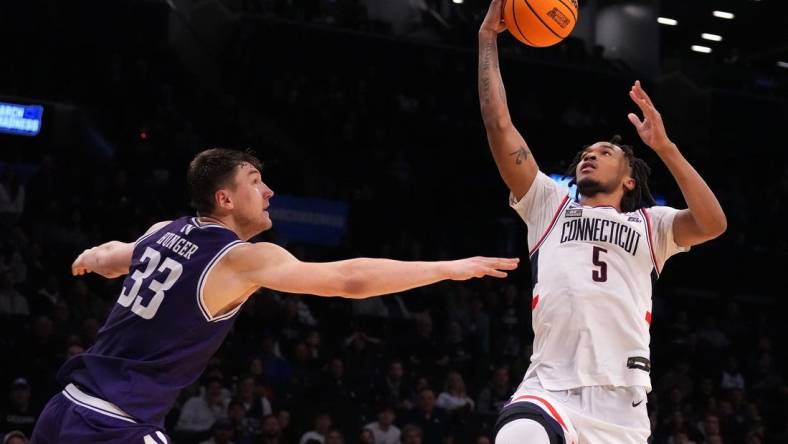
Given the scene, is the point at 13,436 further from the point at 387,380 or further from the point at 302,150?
the point at 302,150

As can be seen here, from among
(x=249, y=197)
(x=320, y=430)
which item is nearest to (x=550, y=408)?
(x=249, y=197)

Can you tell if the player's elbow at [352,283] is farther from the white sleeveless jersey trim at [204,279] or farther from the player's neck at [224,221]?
the player's neck at [224,221]

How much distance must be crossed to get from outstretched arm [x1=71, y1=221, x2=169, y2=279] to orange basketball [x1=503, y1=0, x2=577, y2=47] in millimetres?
2620

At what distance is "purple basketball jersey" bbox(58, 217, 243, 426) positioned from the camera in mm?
4594

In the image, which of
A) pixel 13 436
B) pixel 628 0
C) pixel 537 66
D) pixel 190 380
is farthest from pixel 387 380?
pixel 628 0

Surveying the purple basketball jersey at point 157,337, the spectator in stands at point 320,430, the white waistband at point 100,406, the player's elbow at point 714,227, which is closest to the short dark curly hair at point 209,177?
the purple basketball jersey at point 157,337

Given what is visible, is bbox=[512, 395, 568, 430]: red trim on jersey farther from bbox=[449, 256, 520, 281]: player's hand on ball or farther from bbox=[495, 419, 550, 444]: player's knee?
bbox=[449, 256, 520, 281]: player's hand on ball

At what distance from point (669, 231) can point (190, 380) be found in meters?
2.90

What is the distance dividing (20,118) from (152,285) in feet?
52.3

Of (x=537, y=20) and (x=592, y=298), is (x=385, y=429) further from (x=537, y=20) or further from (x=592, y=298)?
(x=592, y=298)

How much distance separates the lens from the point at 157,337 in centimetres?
464

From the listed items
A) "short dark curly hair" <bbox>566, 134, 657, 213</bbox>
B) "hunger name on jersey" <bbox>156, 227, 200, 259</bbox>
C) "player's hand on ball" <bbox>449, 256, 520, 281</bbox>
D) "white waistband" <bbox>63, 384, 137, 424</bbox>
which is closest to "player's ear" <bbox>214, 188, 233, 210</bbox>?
"hunger name on jersey" <bbox>156, 227, 200, 259</bbox>

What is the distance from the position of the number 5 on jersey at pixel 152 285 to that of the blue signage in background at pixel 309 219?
12.5m

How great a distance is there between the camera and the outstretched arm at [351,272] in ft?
14.8
